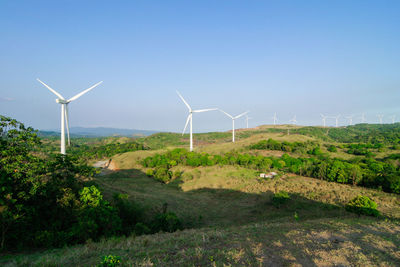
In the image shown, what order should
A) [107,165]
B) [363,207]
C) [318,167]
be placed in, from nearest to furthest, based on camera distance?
[363,207]
[318,167]
[107,165]

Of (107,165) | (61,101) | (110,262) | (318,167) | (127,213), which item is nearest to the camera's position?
(110,262)

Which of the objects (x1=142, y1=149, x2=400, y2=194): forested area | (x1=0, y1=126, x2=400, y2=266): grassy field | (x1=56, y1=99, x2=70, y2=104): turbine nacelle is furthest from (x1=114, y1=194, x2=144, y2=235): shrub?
(x1=142, y1=149, x2=400, y2=194): forested area

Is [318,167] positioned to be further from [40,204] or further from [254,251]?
[40,204]

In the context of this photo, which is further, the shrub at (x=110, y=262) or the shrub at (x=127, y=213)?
the shrub at (x=127, y=213)

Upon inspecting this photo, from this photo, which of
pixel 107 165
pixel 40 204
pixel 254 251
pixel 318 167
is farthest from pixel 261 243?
pixel 107 165

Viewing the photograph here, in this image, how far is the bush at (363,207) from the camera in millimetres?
24438

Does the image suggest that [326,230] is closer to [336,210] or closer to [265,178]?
[336,210]

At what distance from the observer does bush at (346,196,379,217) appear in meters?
24.4

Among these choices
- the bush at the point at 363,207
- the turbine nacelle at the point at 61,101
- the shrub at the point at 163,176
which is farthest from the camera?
the shrub at the point at 163,176

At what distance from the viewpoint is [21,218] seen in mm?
16641

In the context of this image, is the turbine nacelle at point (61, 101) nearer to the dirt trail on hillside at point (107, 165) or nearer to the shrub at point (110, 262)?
the shrub at point (110, 262)

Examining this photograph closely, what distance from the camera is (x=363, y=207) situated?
24.7 meters

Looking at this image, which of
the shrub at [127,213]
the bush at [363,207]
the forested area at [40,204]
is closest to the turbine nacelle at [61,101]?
the forested area at [40,204]

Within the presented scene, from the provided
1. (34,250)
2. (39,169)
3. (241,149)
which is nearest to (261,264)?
(34,250)
